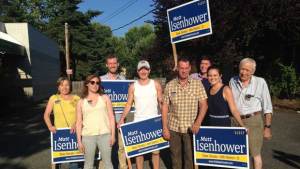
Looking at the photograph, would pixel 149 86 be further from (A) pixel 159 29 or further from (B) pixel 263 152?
(A) pixel 159 29

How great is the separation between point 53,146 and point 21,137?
5.88 metres

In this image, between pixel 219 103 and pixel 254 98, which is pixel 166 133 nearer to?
pixel 219 103

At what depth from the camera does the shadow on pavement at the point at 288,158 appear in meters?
7.29

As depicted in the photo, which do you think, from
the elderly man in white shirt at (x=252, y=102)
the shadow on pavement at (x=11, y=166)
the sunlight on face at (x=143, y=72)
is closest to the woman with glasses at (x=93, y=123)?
the sunlight on face at (x=143, y=72)

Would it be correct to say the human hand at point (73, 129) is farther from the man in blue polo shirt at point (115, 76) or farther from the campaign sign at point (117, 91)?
the campaign sign at point (117, 91)

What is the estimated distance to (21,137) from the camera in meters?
11.6

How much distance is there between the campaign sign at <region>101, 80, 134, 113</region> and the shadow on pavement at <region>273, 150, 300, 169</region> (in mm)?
3358

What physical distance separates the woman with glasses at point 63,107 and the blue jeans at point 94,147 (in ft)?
2.22

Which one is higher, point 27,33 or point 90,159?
point 27,33

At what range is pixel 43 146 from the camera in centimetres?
998

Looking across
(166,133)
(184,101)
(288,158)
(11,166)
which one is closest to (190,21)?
(184,101)

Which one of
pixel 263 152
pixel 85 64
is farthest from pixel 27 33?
pixel 85 64

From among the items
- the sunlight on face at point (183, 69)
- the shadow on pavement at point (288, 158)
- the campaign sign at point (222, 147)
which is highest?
the sunlight on face at point (183, 69)

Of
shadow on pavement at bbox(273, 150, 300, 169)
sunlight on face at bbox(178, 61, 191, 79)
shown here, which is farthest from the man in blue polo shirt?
shadow on pavement at bbox(273, 150, 300, 169)
